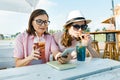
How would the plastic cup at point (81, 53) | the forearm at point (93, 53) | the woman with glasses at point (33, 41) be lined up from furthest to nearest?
the forearm at point (93, 53)
the woman with glasses at point (33, 41)
the plastic cup at point (81, 53)

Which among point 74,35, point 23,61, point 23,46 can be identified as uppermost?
point 74,35

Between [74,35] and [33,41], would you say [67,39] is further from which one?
[33,41]

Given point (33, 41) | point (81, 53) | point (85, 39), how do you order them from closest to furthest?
point (81, 53) → point (33, 41) → point (85, 39)

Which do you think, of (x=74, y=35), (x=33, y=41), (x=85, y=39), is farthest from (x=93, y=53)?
(x=33, y=41)

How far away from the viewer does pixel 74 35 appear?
6.84 feet

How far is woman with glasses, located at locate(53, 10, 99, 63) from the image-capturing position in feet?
6.60

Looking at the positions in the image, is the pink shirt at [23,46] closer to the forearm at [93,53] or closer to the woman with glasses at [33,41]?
the woman with glasses at [33,41]

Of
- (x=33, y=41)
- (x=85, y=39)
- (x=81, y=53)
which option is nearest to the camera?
(x=81, y=53)

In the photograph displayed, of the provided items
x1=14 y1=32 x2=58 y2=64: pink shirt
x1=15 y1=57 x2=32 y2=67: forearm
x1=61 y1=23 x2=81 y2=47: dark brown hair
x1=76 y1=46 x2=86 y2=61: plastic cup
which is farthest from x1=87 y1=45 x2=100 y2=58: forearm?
x1=15 y1=57 x2=32 y2=67: forearm

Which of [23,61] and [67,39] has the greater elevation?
[67,39]

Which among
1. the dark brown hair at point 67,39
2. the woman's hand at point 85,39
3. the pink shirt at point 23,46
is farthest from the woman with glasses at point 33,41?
the woman's hand at point 85,39

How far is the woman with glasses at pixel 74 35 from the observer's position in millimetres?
2012

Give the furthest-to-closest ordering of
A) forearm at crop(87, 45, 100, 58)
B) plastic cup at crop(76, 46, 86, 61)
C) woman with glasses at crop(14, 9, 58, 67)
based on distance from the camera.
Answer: forearm at crop(87, 45, 100, 58), woman with glasses at crop(14, 9, 58, 67), plastic cup at crop(76, 46, 86, 61)

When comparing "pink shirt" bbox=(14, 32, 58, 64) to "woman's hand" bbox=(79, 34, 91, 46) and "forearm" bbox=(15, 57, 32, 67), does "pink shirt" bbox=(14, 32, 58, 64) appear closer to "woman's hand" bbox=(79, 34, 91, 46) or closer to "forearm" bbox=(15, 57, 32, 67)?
"forearm" bbox=(15, 57, 32, 67)
